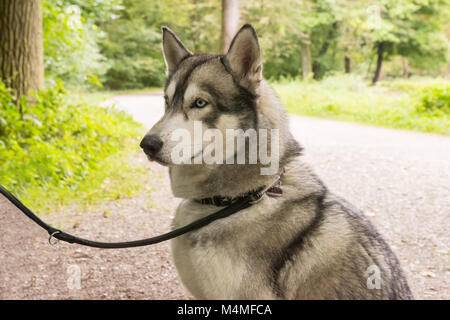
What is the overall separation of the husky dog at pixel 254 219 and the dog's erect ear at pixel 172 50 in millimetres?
179

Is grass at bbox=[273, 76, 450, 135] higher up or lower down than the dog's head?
lower down

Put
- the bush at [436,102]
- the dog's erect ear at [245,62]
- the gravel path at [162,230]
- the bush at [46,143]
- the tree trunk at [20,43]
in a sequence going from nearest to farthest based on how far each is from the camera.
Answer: the dog's erect ear at [245,62]
the gravel path at [162,230]
the bush at [46,143]
the tree trunk at [20,43]
the bush at [436,102]

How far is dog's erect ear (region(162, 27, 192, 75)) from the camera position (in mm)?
2688

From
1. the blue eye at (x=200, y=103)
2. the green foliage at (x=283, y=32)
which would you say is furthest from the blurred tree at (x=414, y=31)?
the blue eye at (x=200, y=103)

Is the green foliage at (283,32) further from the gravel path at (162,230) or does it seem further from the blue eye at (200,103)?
the blue eye at (200,103)

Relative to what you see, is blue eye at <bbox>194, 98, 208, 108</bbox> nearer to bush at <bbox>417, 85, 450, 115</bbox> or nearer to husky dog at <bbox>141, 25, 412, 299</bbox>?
husky dog at <bbox>141, 25, 412, 299</bbox>

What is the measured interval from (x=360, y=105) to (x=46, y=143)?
1256 centimetres

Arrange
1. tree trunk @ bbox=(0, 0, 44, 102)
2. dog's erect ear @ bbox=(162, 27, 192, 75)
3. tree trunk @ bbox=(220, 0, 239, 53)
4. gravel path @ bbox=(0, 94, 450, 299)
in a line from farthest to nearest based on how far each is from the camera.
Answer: tree trunk @ bbox=(220, 0, 239, 53) < tree trunk @ bbox=(0, 0, 44, 102) < gravel path @ bbox=(0, 94, 450, 299) < dog's erect ear @ bbox=(162, 27, 192, 75)

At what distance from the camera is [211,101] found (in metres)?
2.38

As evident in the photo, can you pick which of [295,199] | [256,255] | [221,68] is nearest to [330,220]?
[295,199]

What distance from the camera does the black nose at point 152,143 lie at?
2273mm

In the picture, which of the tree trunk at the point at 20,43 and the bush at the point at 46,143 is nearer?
the bush at the point at 46,143

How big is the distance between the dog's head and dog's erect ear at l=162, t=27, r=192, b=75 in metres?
0.28

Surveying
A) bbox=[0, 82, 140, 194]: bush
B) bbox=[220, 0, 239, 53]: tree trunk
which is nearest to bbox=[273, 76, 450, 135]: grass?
bbox=[220, 0, 239, 53]: tree trunk
